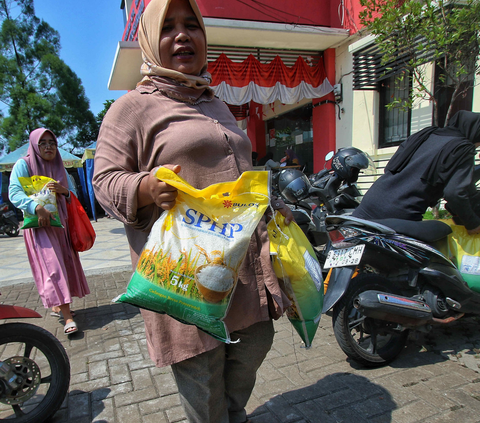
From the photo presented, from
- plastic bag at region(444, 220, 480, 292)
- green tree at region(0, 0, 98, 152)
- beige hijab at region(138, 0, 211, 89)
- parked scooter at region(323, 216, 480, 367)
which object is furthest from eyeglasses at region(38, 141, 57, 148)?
green tree at region(0, 0, 98, 152)

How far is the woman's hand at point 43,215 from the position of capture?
3307mm

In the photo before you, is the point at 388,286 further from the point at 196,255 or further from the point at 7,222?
the point at 7,222

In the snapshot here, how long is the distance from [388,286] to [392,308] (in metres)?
0.21

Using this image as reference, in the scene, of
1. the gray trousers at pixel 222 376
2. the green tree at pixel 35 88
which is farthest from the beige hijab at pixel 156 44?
the green tree at pixel 35 88

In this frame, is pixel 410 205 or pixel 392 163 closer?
pixel 410 205

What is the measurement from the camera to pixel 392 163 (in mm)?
3012

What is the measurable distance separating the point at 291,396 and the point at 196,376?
1.15m

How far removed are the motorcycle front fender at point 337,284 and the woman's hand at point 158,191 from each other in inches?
60.9

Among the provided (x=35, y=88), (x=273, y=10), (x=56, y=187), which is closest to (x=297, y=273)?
(x=56, y=187)

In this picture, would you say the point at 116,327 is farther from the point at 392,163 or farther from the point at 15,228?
the point at 15,228

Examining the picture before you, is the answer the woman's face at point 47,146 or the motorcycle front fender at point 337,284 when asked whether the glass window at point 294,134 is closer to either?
the woman's face at point 47,146

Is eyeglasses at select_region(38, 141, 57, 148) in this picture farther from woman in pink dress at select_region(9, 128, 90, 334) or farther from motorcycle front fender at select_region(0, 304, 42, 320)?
motorcycle front fender at select_region(0, 304, 42, 320)

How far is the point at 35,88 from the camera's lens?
25.2m

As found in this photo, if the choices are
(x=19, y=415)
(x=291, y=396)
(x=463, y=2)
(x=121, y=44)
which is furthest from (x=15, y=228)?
(x=463, y=2)
